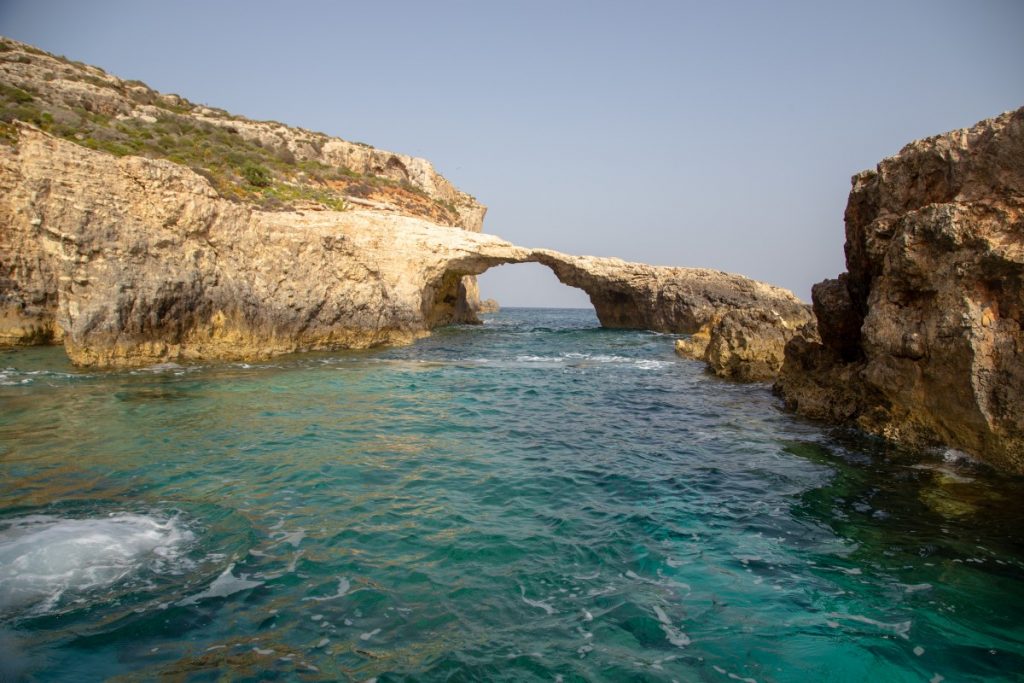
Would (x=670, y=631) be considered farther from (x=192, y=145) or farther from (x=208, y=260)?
(x=192, y=145)

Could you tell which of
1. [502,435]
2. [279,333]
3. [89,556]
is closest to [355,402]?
[502,435]

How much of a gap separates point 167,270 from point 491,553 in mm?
15107

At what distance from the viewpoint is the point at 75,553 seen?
4.59 meters

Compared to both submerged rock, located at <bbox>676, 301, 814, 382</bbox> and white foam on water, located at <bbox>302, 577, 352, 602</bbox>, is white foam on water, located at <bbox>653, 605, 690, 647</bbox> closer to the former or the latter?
white foam on water, located at <bbox>302, 577, 352, 602</bbox>

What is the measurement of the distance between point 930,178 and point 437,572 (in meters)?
9.54

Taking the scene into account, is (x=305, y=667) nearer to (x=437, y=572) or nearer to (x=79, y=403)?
(x=437, y=572)

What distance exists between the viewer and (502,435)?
9297 mm

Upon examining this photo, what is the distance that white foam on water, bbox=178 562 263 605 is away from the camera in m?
4.03

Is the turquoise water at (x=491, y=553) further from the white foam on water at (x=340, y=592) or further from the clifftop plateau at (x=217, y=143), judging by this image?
the clifftop plateau at (x=217, y=143)

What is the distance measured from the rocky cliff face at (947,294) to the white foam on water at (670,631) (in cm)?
582

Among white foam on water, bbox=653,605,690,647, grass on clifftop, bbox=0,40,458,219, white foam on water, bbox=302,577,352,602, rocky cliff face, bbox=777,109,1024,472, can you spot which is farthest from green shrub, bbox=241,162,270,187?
white foam on water, bbox=653,605,690,647

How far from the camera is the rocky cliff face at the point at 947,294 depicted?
690 centimetres

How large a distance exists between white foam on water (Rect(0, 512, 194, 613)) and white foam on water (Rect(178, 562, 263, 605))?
0.49 meters

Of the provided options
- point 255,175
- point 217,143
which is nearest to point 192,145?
point 217,143
